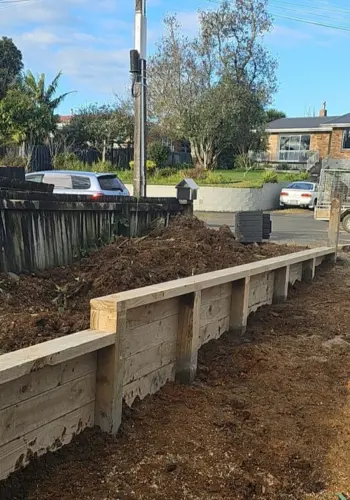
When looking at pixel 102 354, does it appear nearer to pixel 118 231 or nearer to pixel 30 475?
pixel 30 475

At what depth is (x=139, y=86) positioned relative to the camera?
13.0 meters

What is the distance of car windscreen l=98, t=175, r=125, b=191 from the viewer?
45.1ft

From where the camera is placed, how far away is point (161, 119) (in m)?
33.4

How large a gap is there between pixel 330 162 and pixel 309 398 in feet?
106

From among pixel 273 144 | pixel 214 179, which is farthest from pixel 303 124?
pixel 214 179

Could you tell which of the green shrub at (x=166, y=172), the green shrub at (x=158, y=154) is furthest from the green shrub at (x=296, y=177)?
the green shrub at (x=158, y=154)

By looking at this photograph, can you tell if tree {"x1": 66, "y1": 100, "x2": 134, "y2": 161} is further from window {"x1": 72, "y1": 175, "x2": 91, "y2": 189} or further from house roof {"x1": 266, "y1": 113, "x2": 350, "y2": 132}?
window {"x1": 72, "y1": 175, "x2": 91, "y2": 189}

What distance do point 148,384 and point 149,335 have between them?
36 cm

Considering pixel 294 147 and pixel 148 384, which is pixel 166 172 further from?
pixel 148 384

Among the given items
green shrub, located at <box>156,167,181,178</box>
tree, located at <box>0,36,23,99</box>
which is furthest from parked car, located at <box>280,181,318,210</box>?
tree, located at <box>0,36,23,99</box>

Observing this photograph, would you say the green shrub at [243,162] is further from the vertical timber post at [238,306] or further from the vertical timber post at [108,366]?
the vertical timber post at [108,366]

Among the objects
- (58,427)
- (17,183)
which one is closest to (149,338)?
(58,427)

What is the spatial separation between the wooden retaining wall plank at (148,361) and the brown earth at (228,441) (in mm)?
206

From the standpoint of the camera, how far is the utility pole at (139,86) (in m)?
12.4
